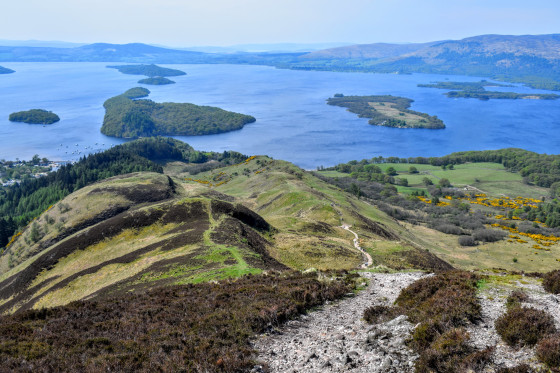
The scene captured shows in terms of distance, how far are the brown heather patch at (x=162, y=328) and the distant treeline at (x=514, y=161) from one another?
152 meters

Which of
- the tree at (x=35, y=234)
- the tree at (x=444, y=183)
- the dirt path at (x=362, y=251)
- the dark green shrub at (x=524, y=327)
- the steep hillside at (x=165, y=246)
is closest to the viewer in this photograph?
the dark green shrub at (x=524, y=327)

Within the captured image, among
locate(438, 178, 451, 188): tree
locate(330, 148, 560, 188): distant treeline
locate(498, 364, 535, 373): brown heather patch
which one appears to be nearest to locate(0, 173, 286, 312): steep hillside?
locate(498, 364, 535, 373): brown heather patch

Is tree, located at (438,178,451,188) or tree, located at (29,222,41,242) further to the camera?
tree, located at (438,178,451,188)

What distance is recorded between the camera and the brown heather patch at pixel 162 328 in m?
13.3

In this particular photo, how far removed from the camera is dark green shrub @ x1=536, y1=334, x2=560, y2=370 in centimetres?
1086

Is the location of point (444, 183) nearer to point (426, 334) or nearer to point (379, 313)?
point (379, 313)

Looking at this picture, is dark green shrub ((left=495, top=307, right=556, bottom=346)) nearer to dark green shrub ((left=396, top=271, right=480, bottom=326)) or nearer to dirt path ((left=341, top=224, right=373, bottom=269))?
dark green shrub ((left=396, top=271, right=480, bottom=326))

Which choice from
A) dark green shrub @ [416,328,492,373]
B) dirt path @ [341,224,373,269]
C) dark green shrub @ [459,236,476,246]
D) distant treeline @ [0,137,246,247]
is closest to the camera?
dark green shrub @ [416,328,492,373]

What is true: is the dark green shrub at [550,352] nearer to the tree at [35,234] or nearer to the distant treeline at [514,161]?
the tree at [35,234]

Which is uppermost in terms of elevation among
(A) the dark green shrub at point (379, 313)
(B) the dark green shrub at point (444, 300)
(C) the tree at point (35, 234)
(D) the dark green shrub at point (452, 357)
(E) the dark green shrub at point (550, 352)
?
(E) the dark green shrub at point (550, 352)

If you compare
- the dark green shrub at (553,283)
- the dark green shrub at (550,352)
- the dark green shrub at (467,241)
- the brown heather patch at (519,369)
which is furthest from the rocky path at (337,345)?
the dark green shrub at (467,241)

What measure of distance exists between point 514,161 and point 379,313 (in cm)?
19314

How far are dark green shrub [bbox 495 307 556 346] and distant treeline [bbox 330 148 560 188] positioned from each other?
15740cm

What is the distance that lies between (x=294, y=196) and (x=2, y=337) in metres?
61.8
